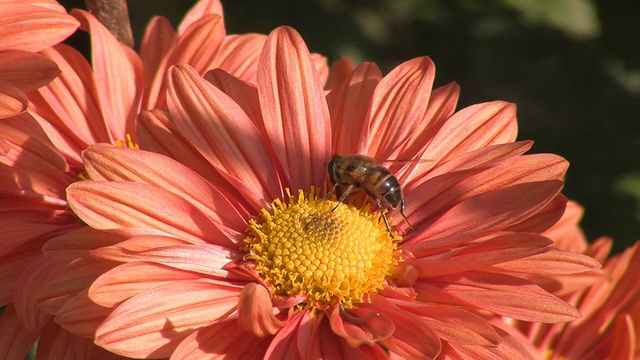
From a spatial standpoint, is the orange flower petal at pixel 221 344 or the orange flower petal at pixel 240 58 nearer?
the orange flower petal at pixel 221 344

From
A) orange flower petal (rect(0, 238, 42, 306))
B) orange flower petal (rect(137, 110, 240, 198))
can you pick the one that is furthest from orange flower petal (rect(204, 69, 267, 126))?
orange flower petal (rect(0, 238, 42, 306))

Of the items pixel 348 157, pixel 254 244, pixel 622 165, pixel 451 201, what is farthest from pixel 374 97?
pixel 622 165

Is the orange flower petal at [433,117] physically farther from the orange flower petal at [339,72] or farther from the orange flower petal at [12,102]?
the orange flower petal at [12,102]

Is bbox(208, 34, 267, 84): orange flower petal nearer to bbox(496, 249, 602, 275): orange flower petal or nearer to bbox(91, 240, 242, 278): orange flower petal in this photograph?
bbox(91, 240, 242, 278): orange flower petal

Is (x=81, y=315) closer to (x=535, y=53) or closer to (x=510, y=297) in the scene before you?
(x=510, y=297)

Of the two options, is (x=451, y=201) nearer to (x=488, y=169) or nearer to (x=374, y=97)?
(x=488, y=169)

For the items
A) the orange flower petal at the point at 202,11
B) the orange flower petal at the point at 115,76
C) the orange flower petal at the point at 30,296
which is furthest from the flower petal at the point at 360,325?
the orange flower petal at the point at 202,11

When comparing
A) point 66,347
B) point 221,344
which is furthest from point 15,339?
point 221,344
